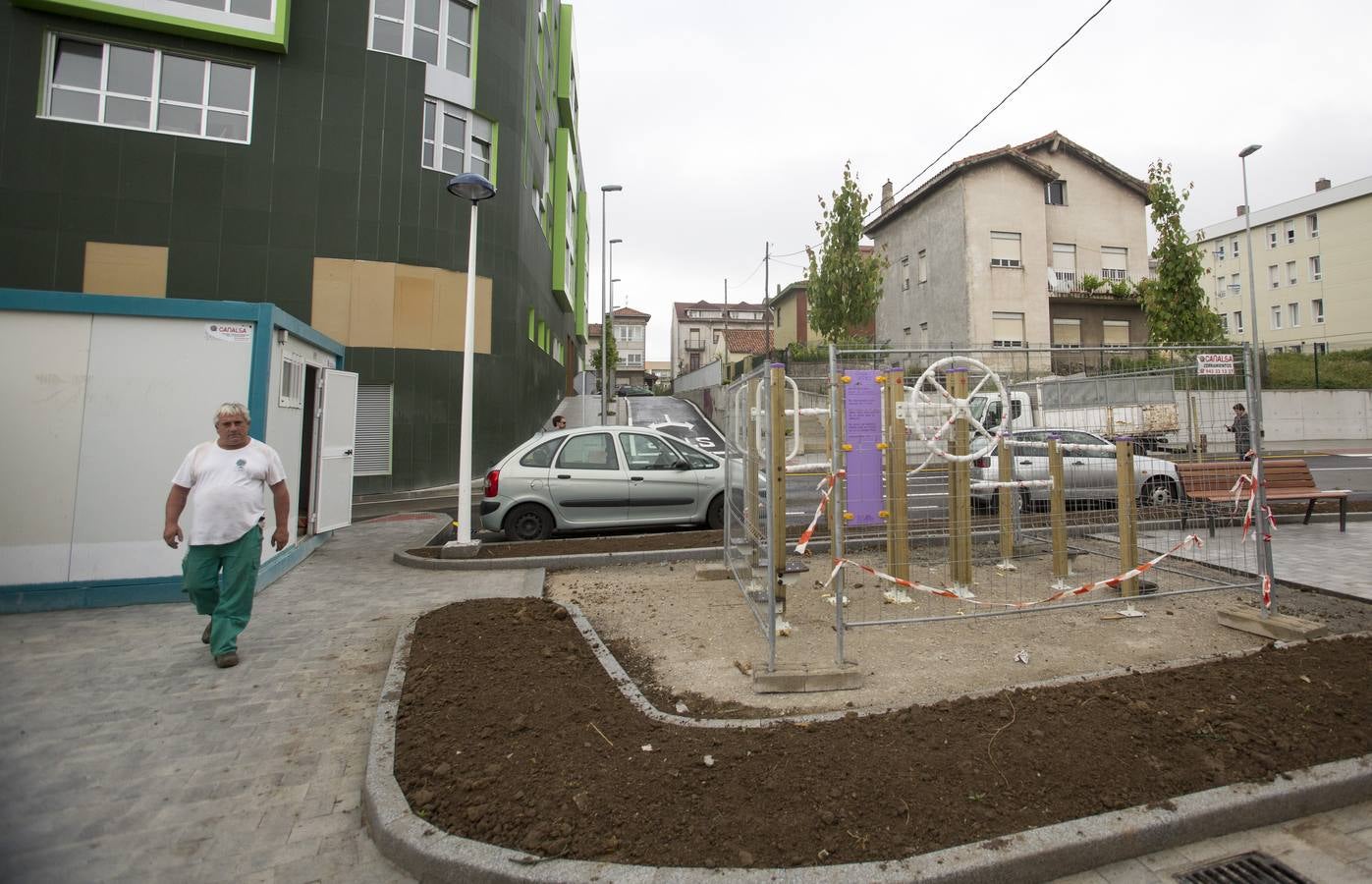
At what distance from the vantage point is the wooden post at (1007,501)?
6234mm

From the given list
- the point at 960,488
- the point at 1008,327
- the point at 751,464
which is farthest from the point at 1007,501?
the point at 1008,327

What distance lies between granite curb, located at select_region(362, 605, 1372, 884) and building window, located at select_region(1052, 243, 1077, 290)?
30393 millimetres

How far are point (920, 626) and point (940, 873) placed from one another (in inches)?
125

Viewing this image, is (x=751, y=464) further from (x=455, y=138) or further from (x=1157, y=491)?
(x=455, y=138)

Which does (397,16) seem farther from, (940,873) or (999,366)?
(940,873)

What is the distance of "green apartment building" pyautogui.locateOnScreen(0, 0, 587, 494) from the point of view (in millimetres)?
14016

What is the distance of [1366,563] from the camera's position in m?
6.93

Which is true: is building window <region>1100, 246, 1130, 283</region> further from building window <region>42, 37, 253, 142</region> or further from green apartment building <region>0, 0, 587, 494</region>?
building window <region>42, 37, 253, 142</region>

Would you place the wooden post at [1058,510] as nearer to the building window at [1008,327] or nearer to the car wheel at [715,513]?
the car wheel at [715,513]

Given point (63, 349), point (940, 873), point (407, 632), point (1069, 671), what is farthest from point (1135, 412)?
point (63, 349)

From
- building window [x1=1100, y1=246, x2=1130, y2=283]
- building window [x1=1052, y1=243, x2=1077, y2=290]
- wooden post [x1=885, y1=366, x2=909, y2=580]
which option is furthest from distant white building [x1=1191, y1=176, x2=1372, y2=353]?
wooden post [x1=885, y1=366, x2=909, y2=580]

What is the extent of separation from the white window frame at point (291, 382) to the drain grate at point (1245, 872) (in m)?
7.43

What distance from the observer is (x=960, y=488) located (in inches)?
222

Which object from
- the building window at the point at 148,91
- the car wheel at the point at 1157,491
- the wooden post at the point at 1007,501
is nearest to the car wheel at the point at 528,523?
the wooden post at the point at 1007,501
